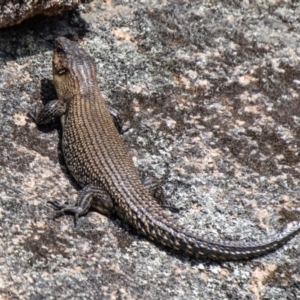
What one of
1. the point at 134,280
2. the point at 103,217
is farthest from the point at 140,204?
the point at 134,280

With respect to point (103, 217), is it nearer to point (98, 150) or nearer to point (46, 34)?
point (98, 150)

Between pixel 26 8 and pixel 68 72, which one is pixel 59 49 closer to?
pixel 68 72

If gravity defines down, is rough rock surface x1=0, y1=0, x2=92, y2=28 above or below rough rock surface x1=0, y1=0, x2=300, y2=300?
above

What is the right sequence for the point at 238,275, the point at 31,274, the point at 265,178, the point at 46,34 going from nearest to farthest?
the point at 31,274
the point at 238,275
the point at 265,178
the point at 46,34

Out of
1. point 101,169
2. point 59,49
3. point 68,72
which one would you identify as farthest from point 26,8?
point 101,169

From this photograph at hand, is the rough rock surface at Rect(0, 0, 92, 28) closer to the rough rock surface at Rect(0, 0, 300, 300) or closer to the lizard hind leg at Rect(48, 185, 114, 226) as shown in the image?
the rough rock surface at Rect(0, 0, 300, 300)

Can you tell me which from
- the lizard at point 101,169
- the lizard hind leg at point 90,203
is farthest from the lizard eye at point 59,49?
the lizard hind leg at point 90,203

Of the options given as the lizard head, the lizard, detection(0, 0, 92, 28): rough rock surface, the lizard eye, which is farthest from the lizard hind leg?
detection(0, 0, 92, 28): rough rock surface
